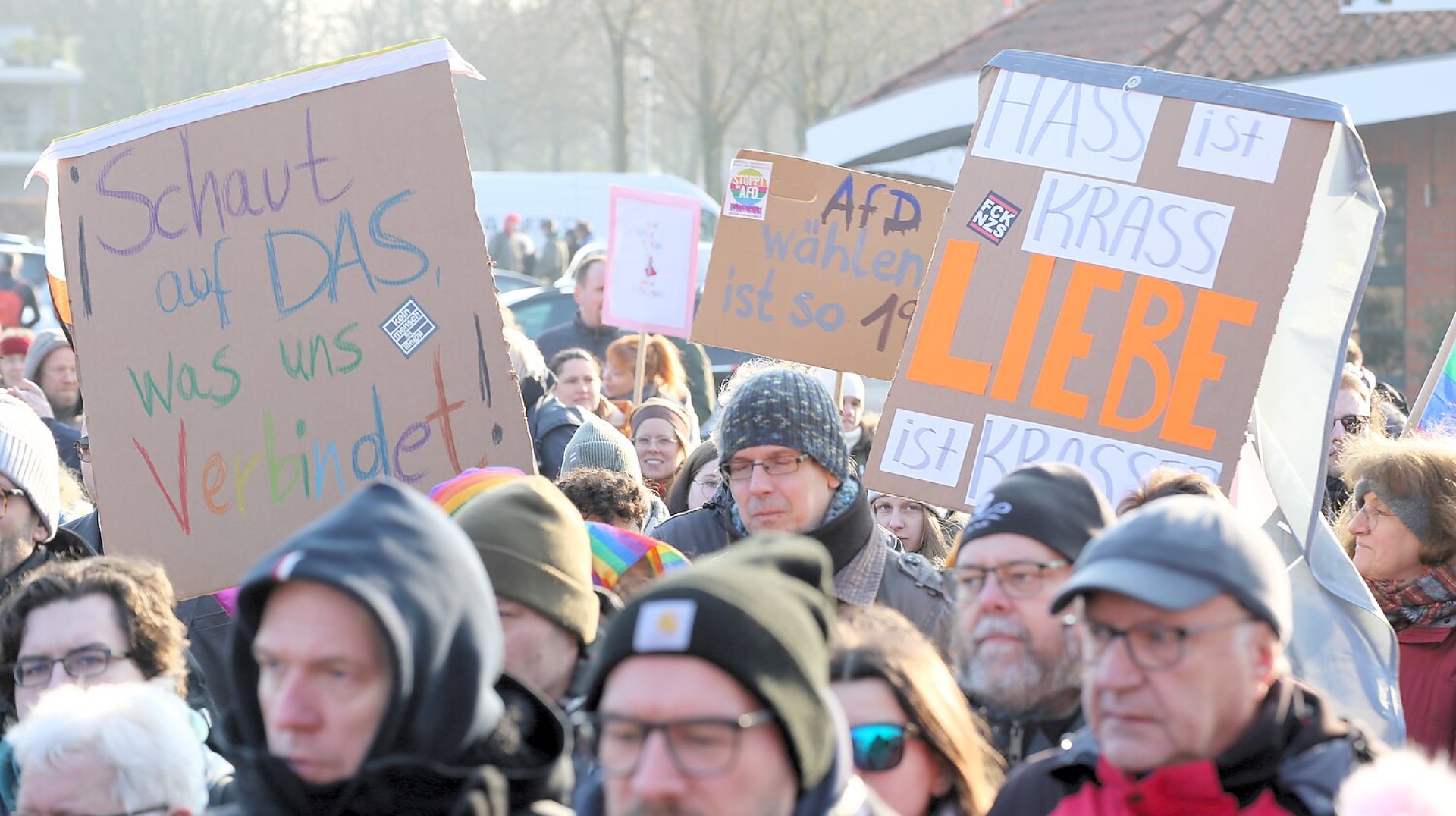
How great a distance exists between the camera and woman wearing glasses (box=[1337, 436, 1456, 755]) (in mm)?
4074

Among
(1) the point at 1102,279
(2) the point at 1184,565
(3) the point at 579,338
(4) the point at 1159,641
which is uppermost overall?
(1) the point at 1102,279

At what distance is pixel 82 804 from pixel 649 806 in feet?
3.76

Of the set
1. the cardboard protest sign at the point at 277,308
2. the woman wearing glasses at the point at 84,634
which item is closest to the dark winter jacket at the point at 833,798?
the woman wearing glasses at the point at 84,634

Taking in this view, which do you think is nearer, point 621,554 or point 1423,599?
point 621,554

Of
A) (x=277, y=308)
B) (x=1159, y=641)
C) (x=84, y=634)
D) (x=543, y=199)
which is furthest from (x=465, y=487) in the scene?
(x=543, y=199)

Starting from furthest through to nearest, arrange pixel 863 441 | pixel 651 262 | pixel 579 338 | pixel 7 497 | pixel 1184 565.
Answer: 1. pixel 579 338
2. pixel 651 262
3. pixel 863 441
4. pixel 7 497
5. pixel 1184 565

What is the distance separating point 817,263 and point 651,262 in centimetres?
233

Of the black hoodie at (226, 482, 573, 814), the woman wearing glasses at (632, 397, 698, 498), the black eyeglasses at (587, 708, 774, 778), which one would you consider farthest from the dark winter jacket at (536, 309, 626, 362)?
the black eyeglasses at (587, 708, 774, 778)

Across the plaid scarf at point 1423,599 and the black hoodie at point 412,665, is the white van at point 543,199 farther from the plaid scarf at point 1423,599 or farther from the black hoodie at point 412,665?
the black hoodie at point 412,665

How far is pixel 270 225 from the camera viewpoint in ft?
14.6

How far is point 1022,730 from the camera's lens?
3.10 meters

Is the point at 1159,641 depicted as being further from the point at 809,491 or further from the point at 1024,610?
the point at 809,491

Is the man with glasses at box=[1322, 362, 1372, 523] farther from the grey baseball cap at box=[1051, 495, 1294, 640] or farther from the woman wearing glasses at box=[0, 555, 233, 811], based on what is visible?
the woman wearing glasses at box=[0, 555, 233, 811]

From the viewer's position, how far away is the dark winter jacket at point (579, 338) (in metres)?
9.22
